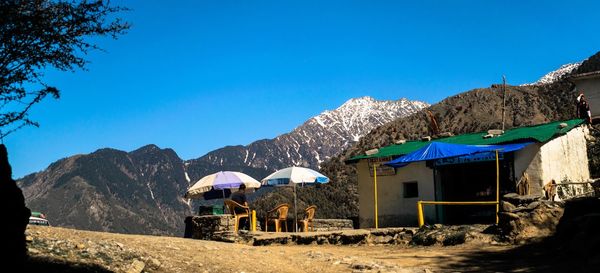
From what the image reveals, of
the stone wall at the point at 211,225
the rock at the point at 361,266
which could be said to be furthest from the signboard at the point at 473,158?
the rock at the point at 361,266

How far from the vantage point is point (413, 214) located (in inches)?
739

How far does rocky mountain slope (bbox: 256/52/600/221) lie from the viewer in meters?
30.8

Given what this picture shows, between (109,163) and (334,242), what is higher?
(109,163)

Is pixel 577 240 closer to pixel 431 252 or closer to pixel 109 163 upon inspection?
pixel 431 252

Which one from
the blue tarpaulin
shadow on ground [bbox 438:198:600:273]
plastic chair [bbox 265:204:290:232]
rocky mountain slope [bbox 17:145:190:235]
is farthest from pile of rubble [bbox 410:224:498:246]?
rocky mountain slope [bbox 17:145:190:235]

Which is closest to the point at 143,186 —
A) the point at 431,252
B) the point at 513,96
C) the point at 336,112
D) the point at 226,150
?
the point at 226,150

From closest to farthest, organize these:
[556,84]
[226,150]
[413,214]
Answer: [413,214], [556,84], [226,150]

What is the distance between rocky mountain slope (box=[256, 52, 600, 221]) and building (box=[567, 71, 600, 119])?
13.8 ft

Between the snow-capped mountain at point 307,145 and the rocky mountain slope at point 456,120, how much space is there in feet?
176

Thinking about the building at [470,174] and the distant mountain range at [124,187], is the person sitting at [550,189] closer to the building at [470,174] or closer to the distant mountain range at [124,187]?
the building at [470,174]

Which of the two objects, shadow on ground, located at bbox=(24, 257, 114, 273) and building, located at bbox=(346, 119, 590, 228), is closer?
shadow on ground, located at bbox=(24, 257, 114, 273)

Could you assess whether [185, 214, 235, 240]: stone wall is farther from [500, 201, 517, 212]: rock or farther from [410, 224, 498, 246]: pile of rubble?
[500, 201, 517, 212]: rock

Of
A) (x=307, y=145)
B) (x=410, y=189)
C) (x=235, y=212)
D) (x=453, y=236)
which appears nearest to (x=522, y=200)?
(x=453, y=236)

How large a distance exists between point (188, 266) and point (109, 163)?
8200cm
